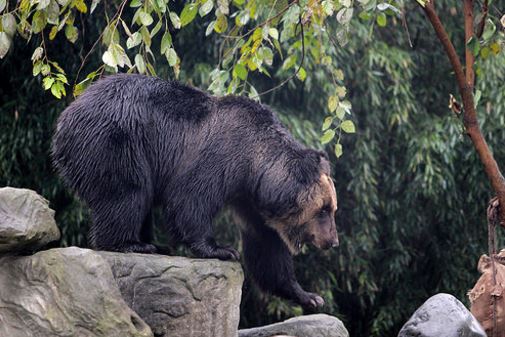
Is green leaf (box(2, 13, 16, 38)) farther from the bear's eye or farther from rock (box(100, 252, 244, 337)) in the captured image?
the bear's eye

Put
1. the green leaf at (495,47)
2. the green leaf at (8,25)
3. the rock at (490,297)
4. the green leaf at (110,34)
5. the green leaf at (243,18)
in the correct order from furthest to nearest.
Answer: the green leaf at (243,18)
the green leaf at (495,47)
the rock at (490,297)
the green leaf at (110,34)
the green leaf at (8,25)

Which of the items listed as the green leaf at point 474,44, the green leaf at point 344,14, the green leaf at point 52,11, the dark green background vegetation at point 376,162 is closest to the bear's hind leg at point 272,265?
the green leaf at point 344,14

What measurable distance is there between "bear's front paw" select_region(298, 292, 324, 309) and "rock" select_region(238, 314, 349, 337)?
95mm

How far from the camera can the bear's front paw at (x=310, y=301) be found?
5.42 m

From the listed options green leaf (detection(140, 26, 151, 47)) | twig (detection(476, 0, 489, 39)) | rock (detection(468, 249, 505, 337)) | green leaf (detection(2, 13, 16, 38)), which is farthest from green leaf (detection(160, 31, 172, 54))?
rock (detection(468, 249, 505, 337))

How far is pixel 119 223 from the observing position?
4820 millimetres

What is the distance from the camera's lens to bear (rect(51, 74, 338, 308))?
191 inches

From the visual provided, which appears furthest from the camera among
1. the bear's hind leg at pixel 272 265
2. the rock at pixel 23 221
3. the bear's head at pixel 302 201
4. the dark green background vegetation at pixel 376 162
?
the dark green background vegetation at pixel 376 162

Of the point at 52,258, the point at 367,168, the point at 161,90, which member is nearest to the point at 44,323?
the point at 52,258

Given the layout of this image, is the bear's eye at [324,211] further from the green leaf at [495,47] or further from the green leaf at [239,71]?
the green leaf at [495,47]

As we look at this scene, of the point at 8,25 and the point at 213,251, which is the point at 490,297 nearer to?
the point at 213,251

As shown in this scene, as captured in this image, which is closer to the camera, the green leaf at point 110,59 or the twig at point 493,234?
the green leaf at point 110,59

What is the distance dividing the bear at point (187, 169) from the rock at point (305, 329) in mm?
154

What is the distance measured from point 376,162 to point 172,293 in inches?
185
